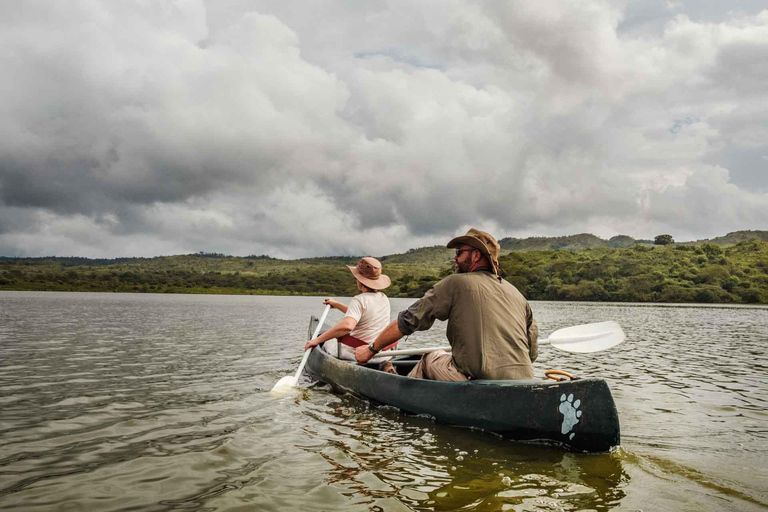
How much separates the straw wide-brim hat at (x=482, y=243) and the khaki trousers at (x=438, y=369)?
5.48 ft

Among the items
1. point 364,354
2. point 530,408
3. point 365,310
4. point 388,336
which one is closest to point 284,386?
point 365,310

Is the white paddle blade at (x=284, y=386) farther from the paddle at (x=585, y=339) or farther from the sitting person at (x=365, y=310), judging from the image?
the paddle at (x=585, y=339)

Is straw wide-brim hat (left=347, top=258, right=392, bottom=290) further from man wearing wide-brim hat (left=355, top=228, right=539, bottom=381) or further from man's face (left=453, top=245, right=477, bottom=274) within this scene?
man's face (left=453, top=245, right=477, bottom=274)

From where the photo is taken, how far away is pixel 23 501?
181 inches

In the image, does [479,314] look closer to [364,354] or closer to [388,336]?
[388,336]

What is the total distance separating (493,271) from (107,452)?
5.45 metres

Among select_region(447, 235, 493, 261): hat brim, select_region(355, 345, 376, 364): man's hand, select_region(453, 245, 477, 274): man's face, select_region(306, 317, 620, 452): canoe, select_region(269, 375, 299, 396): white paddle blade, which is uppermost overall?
select_region(447, 235, 493, 261): hat brim

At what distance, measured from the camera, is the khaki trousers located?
7336 millimetres

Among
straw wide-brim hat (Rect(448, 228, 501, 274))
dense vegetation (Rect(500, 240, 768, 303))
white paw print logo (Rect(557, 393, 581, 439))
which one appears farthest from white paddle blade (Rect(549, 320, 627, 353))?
dense vegetation (Rect(500, 240, 768, 303))

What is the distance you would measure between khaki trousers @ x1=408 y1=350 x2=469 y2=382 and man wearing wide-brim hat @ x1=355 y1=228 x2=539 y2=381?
28cm

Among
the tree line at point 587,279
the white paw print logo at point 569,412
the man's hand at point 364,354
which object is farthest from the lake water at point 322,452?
the tree line at point 587,279

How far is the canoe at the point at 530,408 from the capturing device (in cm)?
604

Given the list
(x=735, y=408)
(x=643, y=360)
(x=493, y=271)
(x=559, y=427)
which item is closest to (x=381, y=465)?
(x=559, y=427)

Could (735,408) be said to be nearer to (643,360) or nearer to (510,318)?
(510,318)
